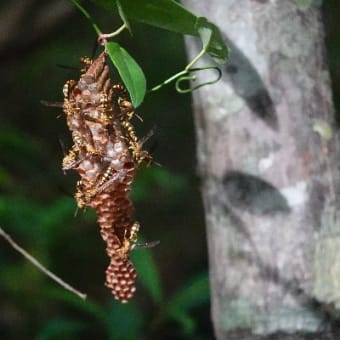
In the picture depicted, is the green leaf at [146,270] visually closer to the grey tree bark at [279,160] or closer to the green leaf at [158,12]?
the grey tree bark at [279,160]

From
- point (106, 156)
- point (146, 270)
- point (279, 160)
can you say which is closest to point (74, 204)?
point (146, 270)

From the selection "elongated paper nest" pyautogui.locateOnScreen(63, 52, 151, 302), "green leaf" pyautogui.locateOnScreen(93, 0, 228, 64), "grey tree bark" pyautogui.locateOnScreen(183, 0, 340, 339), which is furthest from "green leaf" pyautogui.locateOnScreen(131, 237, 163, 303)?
"green leaf" pyautogui.locateOnScreen(93, 0, 228, 64)

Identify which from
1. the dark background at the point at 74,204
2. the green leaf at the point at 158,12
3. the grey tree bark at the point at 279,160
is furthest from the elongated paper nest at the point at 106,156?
the dark background at the point at 74,204

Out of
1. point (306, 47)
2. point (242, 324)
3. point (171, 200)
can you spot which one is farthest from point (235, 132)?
point (171, 200)

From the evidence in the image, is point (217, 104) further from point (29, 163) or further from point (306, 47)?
point (29, 163)

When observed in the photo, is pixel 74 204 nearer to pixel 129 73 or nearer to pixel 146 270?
pixel 146 270

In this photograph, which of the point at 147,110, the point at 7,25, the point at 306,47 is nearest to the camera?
the point at 306,47
